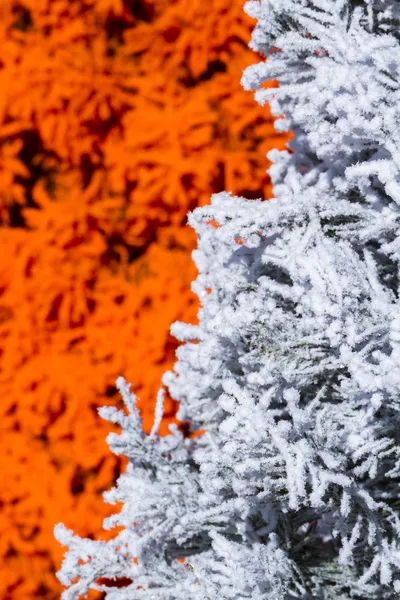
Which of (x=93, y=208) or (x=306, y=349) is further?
(x=93, y=208)

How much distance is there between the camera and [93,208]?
883 mm

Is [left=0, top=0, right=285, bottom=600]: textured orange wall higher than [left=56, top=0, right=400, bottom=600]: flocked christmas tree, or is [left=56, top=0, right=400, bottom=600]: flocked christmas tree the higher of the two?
[left=0, top=0, right=285, bottom=600]: textured orange wall

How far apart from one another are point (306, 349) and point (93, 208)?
56cm

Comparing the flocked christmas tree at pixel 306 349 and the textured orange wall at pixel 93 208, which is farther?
the textured orange wall at pixel 93 208

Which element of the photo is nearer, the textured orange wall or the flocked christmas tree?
the flocked christmas tree

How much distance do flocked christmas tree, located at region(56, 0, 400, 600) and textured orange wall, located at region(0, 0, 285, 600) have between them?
0.37 meters

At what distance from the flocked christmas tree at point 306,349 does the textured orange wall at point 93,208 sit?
0.37m

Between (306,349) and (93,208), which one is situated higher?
(93,208)

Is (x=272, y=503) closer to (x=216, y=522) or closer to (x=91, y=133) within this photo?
(x=216, y=522)

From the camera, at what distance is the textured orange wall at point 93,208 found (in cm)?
83

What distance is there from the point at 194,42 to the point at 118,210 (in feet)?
0.78

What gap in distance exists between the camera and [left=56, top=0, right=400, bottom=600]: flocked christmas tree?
36 centimetres

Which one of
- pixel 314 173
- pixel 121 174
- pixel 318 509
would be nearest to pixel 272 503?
pixel 318 509

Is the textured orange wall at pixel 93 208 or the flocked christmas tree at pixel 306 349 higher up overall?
the textured orange wall at pixel 93 208
